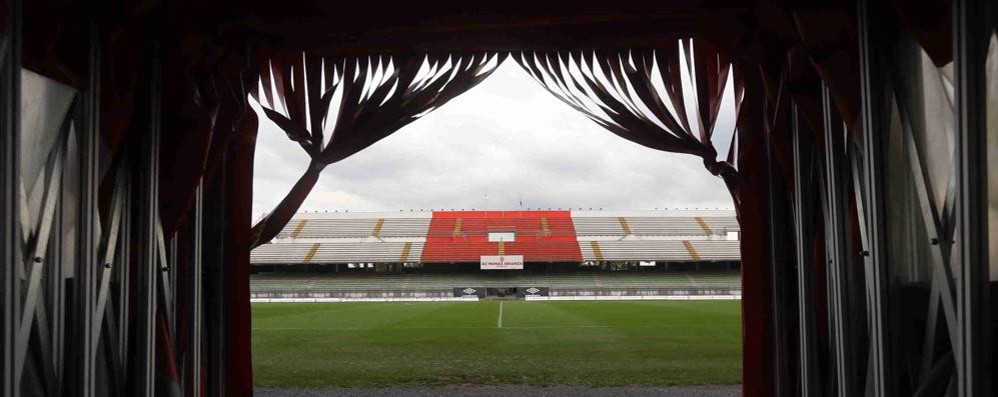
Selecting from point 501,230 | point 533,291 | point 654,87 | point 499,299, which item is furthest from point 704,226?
point 654,87

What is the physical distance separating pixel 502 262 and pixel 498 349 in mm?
16837

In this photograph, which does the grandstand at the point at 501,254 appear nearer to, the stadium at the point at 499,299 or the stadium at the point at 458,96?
the stadium at the point at 499,299

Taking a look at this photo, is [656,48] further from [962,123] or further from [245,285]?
[245,285]

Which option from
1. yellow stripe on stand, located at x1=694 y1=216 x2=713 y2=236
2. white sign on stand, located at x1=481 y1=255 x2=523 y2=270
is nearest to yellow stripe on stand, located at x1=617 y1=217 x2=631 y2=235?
yellow stripe on stand, located at x1=694 y1=216 x2=713 y2=236

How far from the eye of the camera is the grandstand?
23453 mm

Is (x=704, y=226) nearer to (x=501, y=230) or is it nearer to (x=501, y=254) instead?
(x=501, y=230)

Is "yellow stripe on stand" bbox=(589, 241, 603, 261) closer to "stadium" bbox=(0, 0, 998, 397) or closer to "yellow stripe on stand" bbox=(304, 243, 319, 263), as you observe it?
"yellow stripe on stand" bbox=(304, 243, 319, 263)

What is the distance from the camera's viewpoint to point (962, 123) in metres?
1.88

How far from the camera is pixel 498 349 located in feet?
26.3

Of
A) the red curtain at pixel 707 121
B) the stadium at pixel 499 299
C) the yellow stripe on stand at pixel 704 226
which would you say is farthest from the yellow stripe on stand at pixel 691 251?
the red curtain at pixel 707 121

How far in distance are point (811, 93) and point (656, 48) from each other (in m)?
1.18

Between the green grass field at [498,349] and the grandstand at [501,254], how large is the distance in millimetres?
9717

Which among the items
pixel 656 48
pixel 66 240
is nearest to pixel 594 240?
pixel 656 48

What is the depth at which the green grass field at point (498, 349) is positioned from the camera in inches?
227
